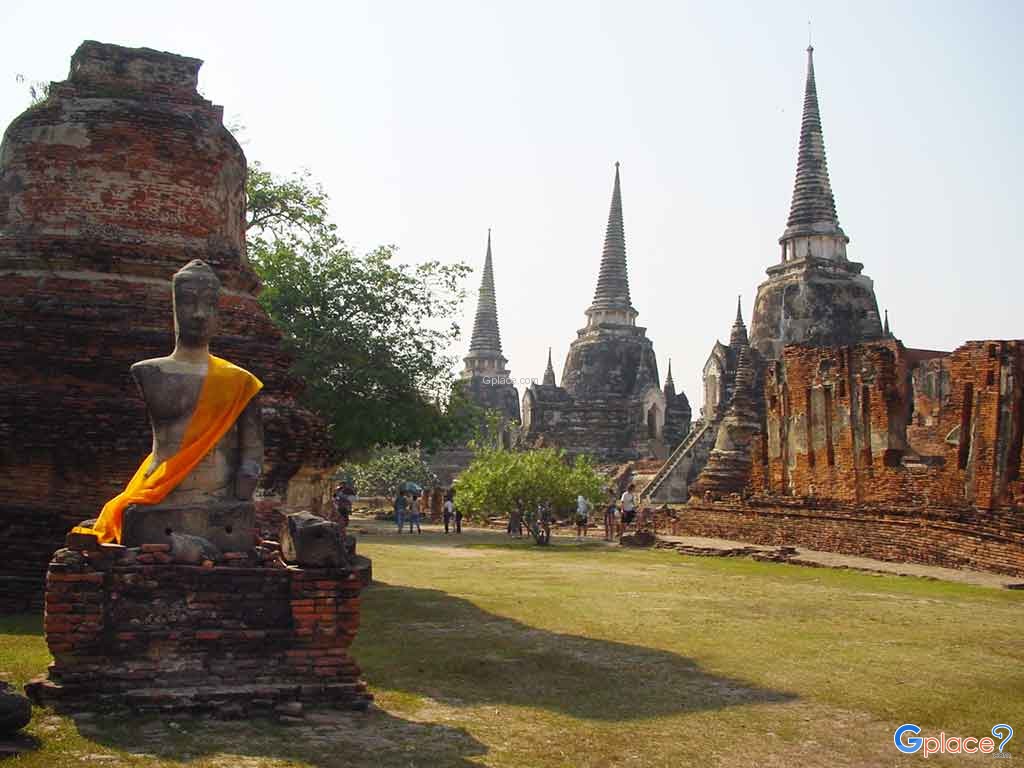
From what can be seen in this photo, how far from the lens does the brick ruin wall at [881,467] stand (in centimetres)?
1488

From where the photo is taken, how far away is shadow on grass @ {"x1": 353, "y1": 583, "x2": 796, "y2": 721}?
6156mm

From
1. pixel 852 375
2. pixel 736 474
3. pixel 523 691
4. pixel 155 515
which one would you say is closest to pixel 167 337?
pixel 155 515

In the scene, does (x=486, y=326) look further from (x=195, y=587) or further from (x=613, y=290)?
(x=195, y=587)

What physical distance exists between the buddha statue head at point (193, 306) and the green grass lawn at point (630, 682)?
7.10ft

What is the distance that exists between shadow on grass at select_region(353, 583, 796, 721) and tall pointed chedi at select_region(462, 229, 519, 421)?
4617 cm

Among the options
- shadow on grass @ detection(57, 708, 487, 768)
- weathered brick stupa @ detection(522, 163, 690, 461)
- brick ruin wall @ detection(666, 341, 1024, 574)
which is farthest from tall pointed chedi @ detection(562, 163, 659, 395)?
shadow on grass @ detection(57, 708, 487, 768)

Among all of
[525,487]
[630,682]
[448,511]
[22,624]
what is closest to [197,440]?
[22,624]

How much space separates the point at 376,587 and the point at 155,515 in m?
5.78

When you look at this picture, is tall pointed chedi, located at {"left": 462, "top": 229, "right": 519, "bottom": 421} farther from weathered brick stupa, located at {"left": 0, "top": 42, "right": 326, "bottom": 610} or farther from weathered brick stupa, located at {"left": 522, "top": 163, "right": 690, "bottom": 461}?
weathered brick stupa, located at {"left": 0, "top": 42, "right": 326, "bottom": 610}

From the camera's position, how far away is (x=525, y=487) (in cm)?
2334

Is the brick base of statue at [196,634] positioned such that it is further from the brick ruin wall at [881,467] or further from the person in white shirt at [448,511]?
the person in white shirt at [448,511]

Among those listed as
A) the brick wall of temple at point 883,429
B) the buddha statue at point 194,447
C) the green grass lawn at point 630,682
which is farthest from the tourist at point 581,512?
the buddha statue at point 194,447

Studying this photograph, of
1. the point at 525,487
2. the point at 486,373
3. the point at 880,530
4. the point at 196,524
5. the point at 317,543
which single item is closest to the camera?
the point at 317,543

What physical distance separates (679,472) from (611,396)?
1121 centimetres
